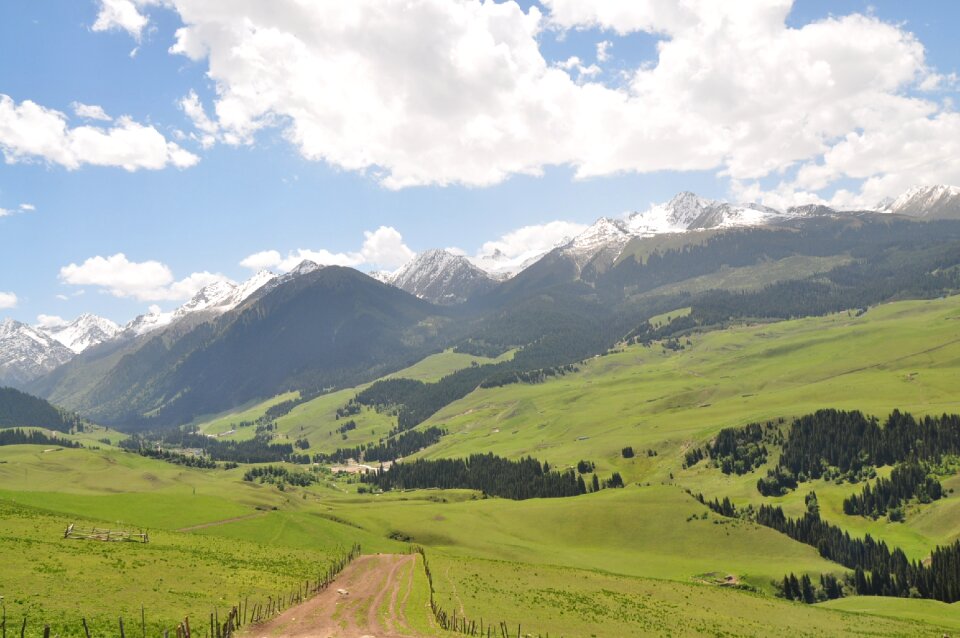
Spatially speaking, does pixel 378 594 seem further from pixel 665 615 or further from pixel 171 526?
pixel 171 526

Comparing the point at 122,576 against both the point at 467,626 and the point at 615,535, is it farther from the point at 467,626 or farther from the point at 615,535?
the point at 615,535

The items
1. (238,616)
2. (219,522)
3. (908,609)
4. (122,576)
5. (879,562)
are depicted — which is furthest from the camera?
(879,562)

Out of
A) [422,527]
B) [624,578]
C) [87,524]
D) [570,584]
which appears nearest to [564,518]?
[422,527]

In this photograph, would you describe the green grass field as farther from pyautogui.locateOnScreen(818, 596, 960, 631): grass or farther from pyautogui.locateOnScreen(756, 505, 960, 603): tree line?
pyautogui.locateOnScreen(756, 505, 960, 603): tree line

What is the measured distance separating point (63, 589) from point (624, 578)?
80.8 m

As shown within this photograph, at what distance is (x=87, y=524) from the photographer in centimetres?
8444

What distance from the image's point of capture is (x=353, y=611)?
59500 millimetres

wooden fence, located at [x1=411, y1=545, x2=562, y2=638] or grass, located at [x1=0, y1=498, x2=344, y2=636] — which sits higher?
grass, located at [x1=0, y1=498, x2=344, y2=636]

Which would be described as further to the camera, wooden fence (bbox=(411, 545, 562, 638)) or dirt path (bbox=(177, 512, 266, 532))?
dirt path (bbox=(177, 512, 266, 532))

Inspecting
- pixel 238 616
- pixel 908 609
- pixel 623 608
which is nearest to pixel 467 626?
pixel 238 616

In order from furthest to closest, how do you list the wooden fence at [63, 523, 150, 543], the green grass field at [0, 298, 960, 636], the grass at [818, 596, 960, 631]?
the grass at [818, 596, 960, 631] < the wooden fence at [63, 523, 150, 543] < the green grass field at [0, 298, 960, 636]

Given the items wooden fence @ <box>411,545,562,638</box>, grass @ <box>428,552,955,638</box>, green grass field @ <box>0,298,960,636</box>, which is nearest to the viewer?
green grass field @ <box>0,298,960,636</box>

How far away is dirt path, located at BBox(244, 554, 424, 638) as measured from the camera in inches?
2007

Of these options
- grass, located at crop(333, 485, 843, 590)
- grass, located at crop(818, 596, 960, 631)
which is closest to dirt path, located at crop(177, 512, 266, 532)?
grass, located at crop(333, 485, 843, 590)
